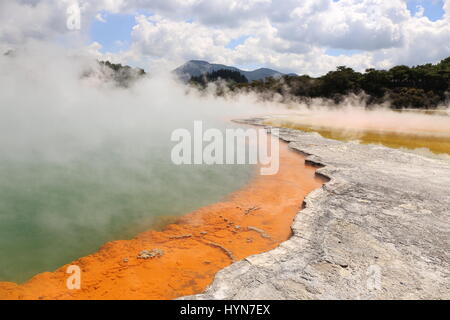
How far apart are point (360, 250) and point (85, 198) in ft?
15.3

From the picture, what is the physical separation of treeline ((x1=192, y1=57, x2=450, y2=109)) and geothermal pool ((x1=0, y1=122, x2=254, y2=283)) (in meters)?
24.3

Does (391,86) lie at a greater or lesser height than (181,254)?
greater

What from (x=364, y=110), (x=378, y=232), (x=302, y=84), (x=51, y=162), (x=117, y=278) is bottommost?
(x=117, y=278)

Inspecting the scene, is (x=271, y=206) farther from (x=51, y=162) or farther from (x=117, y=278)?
(x=51, y=162)

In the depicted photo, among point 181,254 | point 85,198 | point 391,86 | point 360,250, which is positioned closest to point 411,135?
point 360,250

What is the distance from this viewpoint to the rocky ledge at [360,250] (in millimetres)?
2971

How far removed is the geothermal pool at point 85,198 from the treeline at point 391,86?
2427 centimetres

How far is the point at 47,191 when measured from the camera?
5863 mm

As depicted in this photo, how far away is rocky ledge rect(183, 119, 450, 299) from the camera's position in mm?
2971

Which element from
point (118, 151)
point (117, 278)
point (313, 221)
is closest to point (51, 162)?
point (118, 151)

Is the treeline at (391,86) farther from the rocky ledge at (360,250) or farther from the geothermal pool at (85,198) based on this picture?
the geothermal pool at (85,198)

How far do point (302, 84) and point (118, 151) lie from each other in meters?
30.6

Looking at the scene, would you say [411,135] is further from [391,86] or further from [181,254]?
[391,86]

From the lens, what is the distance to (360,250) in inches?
145
